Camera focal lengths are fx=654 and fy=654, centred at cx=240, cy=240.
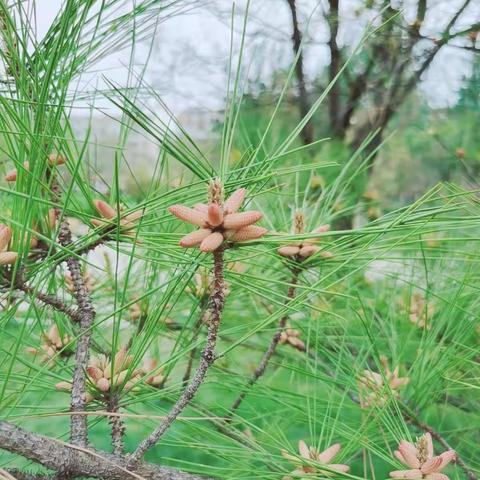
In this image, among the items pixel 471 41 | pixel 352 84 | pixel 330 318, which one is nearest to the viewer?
pixel 330 318

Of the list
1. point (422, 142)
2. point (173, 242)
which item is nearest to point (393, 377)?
point (173, 242)

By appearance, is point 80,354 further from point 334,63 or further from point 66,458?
point 334,63

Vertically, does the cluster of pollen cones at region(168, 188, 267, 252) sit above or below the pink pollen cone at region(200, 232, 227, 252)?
above

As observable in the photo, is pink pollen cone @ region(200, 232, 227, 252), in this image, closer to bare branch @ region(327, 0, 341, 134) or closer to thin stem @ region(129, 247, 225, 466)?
thin stem @ region(129, 247, 225, 466)

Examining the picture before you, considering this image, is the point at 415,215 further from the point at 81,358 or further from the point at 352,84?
the point at 352,84

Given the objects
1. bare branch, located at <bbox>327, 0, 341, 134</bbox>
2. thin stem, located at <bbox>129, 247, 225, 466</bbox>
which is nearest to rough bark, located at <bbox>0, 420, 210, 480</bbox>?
thin stem, located at <bbox>129, 247, 225, 466</bbox>

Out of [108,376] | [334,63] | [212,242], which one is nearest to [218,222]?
[212,242]

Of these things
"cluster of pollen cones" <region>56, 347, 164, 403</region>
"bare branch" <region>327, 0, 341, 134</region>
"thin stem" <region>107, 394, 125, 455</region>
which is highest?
"bare branch" <region>327, 0, 341, 134</region>

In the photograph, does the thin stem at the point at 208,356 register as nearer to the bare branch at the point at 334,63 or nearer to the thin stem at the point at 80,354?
the thin stem at the point at 80,354
